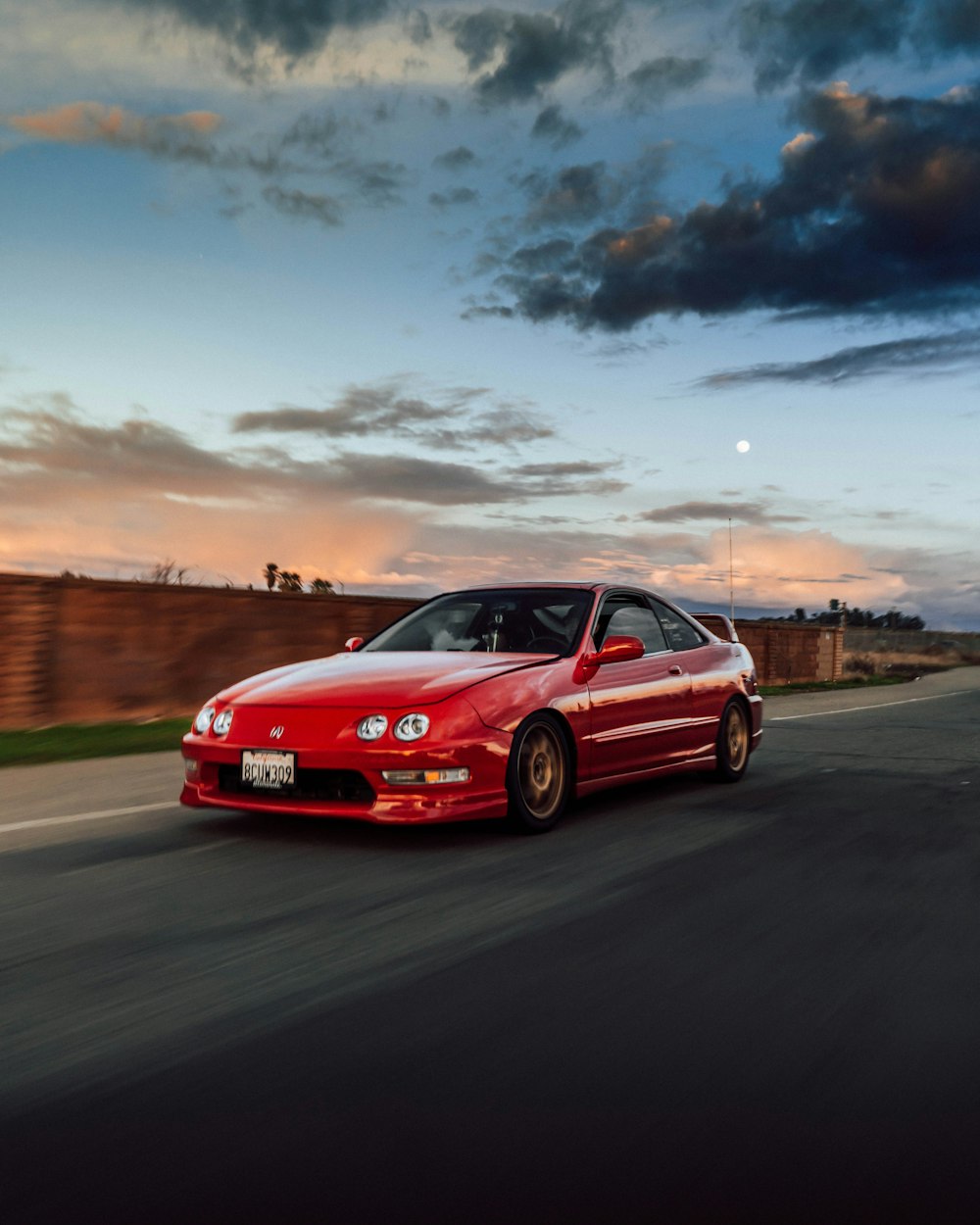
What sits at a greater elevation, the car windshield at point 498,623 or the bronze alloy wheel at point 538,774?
the car windshield at point 498,623

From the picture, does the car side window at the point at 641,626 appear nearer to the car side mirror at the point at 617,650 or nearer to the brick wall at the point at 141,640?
the car side mirror at the point at 617,650

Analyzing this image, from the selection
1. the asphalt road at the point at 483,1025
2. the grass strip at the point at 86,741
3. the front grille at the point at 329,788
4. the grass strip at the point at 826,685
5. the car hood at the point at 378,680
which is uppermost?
the car hood at the point at 378,680

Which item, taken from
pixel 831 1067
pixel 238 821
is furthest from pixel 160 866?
pixel 831 1067

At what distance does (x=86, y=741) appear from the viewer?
13.0m

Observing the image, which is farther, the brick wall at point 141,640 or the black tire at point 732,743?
the brick wall at point 141,640

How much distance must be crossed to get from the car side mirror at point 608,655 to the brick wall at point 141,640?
791cm

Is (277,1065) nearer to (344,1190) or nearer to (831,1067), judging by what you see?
(344,1190)

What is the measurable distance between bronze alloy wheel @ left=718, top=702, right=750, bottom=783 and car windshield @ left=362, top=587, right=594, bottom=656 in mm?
1766

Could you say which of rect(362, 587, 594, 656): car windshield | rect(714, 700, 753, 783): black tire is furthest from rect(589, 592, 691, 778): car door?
rect(714, 700, 753, 783): black tire

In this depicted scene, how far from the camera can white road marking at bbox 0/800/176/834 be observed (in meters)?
7.43

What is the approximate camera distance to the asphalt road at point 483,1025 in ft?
9.64

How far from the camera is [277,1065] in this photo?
11.8 feet

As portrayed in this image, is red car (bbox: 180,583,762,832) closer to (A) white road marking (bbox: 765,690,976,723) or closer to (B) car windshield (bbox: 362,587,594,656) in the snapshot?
(B) car windshield (bbox: 362,587,594,656)

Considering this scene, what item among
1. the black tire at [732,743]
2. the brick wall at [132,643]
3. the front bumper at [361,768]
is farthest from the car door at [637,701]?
the brick wall at [132,643]
